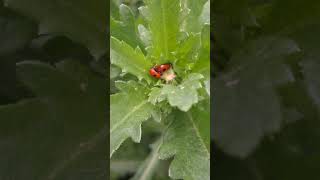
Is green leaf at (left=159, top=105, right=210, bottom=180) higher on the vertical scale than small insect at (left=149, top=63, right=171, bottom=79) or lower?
lower

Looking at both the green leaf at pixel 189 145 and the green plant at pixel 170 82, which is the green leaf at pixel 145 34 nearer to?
the green plant at pixel 170 82

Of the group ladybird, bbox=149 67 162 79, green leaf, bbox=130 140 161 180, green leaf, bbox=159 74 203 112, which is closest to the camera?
green leaf, bbox=159 74 203 112

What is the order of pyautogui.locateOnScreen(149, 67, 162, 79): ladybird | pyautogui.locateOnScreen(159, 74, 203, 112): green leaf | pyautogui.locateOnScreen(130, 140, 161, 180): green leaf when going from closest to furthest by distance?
1. pyautogui.locateOnScreen(159, 74, 203, 112): green leaf
2. pyautogui.locateOnScreen(149, 67, 162, 79): ladybird
3. pyautogui.locateOnScreen(130, 140, 161, 180): green leaf

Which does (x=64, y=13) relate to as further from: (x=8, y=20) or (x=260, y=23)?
(x=260, y=23)

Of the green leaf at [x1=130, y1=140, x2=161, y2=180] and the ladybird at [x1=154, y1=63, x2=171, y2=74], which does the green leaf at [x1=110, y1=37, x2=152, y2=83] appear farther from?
the green leaf at [x1=130, y1=140, x2=161, y2=180]

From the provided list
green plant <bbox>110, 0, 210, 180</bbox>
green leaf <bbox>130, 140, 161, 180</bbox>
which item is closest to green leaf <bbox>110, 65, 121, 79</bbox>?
green plant <bbox>110, 0, 210, 180</bbox>

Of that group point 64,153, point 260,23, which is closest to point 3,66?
point 64,153
